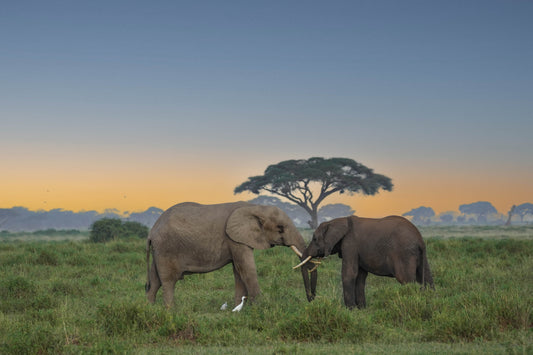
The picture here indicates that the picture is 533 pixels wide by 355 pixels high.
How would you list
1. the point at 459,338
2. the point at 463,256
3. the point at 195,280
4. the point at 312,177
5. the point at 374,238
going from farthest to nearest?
the point at 312,177 < the point at 463,256 < the point at 195,280 < the point at 374,238 < the point at 459,338

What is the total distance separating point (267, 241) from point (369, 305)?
2.24m

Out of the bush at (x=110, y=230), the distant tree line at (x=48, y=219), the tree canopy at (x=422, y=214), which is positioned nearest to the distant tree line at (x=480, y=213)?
the tree canopy at (x=422, y=214)

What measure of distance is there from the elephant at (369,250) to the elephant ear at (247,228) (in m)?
0.90

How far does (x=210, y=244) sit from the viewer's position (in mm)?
11008

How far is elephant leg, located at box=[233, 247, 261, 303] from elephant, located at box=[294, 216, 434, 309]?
2.87 feet

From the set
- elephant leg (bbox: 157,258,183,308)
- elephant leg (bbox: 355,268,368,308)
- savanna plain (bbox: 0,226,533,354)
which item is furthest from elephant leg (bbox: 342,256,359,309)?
elephant leg (bbox: 157,258,183,308)

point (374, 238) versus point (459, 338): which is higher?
point (374, 238)

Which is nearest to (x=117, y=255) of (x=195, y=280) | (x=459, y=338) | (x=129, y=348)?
(x=195, y=280)

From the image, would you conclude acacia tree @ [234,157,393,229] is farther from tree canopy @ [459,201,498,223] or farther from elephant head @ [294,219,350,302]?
tree canopy @ [459,201,498,223]

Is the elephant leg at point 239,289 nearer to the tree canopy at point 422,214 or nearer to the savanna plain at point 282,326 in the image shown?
the savanna plain at point 282,326

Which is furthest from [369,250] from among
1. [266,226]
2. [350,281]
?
[266,226]

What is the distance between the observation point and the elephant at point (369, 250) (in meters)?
10.3

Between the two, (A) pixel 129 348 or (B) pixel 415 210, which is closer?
(A) pixel 129 348

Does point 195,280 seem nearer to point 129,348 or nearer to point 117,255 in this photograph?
point 117,255
